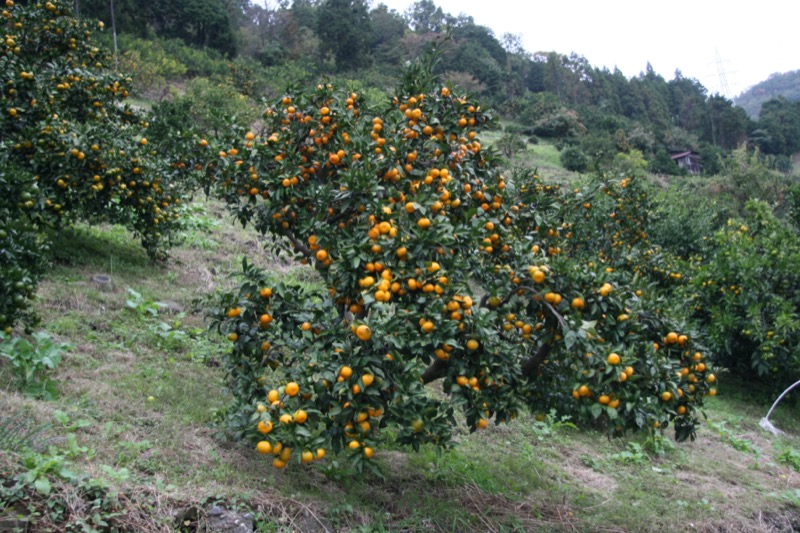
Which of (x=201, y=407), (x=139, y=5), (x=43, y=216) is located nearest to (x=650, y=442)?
(x=201, y=407)

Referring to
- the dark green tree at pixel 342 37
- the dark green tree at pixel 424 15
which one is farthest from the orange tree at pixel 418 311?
the dark green tree at pixel 424 15

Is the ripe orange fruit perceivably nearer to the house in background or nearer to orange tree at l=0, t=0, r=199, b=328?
orange tree at l=0, t=0, r=199, b=328

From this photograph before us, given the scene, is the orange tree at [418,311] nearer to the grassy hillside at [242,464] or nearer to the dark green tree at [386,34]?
the grassy hillside at [242,464]

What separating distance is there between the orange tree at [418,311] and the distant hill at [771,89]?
77704mm

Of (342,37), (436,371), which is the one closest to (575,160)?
(342,37)

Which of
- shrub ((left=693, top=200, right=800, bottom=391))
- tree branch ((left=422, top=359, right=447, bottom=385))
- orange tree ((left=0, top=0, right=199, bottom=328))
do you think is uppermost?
orange tree ((left=0, top=0, right=199, bottom=328))

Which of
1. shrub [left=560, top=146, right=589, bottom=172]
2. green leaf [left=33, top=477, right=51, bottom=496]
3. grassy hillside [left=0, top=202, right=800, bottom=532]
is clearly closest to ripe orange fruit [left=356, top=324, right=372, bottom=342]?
grassy hillside [left=0, top=202, right=800, bottom=532]

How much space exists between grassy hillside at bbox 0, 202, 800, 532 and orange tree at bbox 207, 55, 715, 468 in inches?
14.5

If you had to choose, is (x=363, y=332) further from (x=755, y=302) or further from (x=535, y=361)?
(x=755, y=302)

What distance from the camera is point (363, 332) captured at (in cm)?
293

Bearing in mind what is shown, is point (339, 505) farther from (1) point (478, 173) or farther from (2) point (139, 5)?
(2) point (139, 5)

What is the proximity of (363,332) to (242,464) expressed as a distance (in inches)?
47.1

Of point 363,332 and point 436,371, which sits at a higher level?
point 363,332

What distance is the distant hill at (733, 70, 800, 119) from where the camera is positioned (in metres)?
72.0
